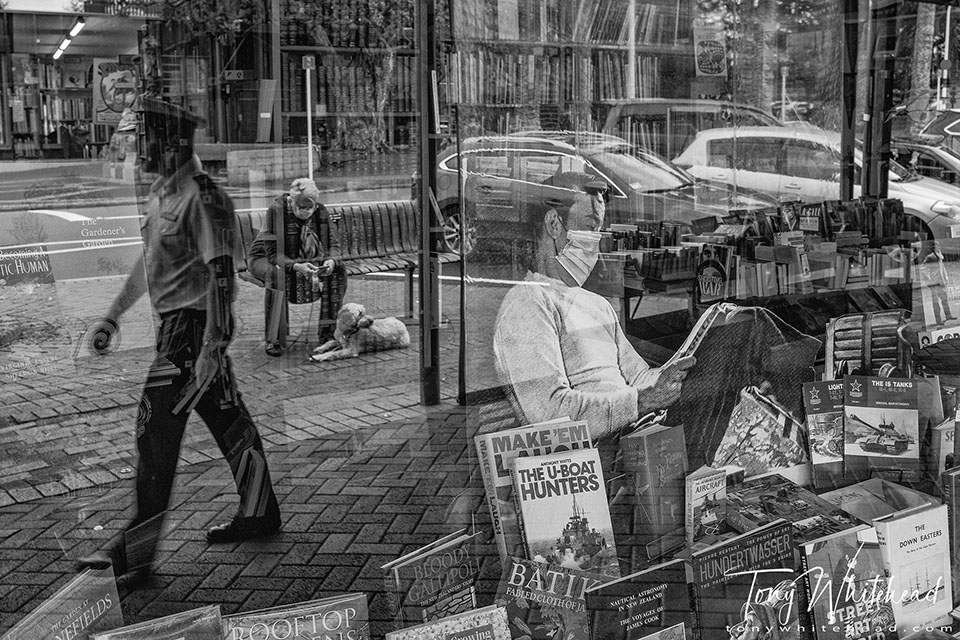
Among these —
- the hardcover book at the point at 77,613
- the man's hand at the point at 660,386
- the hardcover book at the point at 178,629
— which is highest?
the man's hand at the point at 660,386

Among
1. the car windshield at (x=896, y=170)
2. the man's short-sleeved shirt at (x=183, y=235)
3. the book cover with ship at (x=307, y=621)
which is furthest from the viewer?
the car windshield at (x=896, y=170)

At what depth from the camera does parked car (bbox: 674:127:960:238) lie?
488 centimetres

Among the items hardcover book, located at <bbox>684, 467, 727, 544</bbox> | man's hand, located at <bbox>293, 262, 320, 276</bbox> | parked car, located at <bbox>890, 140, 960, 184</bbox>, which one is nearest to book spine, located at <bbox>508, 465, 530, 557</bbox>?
hardcover book, located at <bbox>684, 467, 727, 544</bbox>

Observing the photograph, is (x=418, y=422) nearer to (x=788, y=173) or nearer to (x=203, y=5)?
(x=203, y=5)

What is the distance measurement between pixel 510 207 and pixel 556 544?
1.01m

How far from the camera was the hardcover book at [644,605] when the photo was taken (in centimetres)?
247

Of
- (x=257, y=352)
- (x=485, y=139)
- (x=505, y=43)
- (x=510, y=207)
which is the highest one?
(x=505, y=43)

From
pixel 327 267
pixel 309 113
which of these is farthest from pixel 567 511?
pixel 309 113

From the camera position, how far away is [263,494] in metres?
3.07

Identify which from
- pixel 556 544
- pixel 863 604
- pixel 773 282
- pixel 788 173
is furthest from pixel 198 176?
pixel 788 173

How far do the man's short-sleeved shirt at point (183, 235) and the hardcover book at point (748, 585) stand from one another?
156cm

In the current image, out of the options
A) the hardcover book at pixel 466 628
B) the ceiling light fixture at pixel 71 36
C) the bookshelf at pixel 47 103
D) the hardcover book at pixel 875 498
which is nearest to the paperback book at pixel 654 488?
the hardcover book at pixel 875 498

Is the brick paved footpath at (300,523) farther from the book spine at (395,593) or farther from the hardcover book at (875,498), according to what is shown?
the hardcover book at (875,498)

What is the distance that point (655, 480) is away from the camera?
9.80 feet
